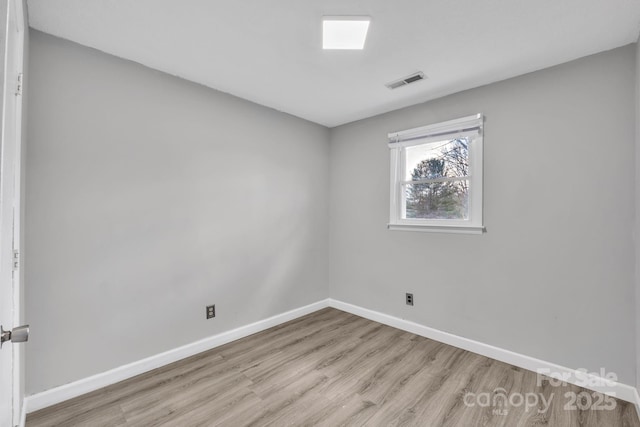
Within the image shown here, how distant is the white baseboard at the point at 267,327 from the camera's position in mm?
1885

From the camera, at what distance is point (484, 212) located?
8.38 feet

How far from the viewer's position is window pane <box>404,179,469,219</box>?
2.74m

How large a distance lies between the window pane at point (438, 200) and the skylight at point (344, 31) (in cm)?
155

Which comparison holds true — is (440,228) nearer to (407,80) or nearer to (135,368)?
(407,80)

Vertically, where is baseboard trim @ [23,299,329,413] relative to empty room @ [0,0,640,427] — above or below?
below

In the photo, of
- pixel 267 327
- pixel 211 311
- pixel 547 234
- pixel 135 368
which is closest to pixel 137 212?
pixel 211 311

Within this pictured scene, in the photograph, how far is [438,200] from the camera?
290cm

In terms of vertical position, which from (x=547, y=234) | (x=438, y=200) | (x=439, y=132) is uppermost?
(x=439, y=132)

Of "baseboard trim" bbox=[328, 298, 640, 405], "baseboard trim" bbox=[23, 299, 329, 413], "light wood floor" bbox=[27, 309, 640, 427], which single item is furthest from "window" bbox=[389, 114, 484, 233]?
"baseboard trim" bbox=[23, 299, 329, 413]

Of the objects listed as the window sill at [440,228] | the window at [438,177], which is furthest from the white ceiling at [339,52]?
the window sill at [440,228]

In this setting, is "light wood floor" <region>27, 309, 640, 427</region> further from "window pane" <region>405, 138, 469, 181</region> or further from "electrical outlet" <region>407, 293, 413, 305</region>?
"window pane" <region>405, 138, 469, 181</region>

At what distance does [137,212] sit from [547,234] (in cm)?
311

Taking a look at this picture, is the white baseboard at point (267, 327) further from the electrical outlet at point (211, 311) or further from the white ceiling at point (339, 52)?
the white ceiling at point (339, 52)

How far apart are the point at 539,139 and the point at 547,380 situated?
1806 mm
